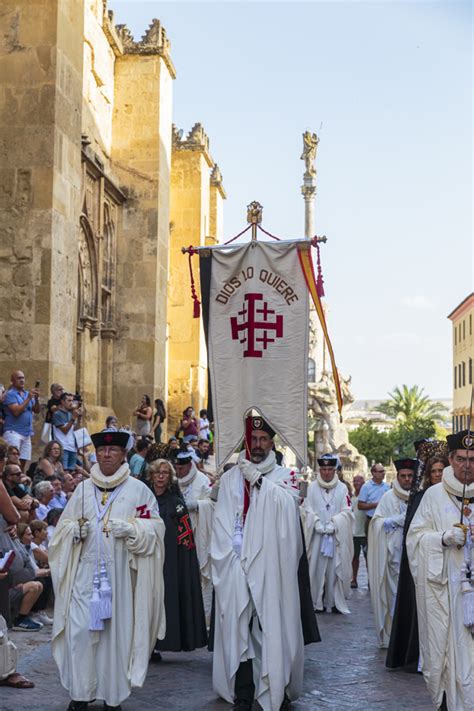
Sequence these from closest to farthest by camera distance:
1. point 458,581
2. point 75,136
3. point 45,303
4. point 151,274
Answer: point 458,581
point 45,303
point 75,136
point 151,274

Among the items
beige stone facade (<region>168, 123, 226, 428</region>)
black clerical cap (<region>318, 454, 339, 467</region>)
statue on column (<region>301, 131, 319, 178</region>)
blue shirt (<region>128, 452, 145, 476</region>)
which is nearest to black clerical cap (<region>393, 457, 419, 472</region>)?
black clerical cap (<region>318, 454, 339, 467</region>)

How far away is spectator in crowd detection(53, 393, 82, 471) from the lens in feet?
44.8

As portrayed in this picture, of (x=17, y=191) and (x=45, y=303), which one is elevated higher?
(x=17, y=191)

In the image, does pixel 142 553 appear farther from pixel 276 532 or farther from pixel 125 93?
pixel 125 93

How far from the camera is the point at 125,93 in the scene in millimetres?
24078

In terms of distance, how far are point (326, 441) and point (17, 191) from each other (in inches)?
1498

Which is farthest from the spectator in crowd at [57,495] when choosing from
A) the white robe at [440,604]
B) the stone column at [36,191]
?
the white robe at [440,604]

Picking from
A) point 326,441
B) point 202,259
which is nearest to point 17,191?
point 202,259

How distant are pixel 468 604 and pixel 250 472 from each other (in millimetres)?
1837

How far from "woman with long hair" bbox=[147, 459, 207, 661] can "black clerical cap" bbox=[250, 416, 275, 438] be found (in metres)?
1.52

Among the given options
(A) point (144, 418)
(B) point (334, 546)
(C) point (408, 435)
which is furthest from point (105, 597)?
(C) point (408, 435)

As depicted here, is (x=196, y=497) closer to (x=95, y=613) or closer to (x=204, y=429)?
(x=95, y=613)

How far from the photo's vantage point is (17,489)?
10164 millimetres

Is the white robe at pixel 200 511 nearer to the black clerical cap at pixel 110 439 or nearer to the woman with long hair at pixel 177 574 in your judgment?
the woman with long hair at pixel 177 574
